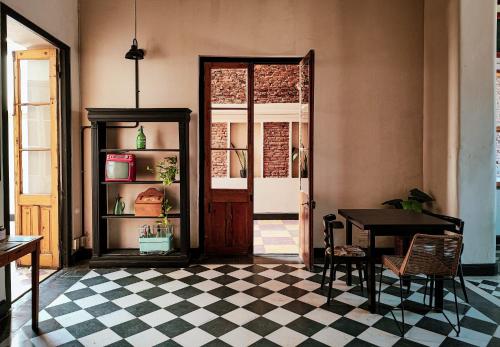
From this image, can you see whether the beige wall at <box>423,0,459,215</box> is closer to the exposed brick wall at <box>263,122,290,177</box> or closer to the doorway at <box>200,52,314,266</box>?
the doorway at <box>200,52,314,266</box>

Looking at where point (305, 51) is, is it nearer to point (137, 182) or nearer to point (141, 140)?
point (141, 140)

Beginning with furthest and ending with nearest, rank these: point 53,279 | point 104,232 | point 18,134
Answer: point 104,232 < point 18,134 < point 53,279

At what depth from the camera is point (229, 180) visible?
A: 575 cm

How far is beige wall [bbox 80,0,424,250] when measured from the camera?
18.4ft

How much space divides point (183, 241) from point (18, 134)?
8.87 feet

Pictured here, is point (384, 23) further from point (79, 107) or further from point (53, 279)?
point (53, 279)

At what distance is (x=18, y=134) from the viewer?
5090mm

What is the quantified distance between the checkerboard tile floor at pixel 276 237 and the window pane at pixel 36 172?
10.9ft

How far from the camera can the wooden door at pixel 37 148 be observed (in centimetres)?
509

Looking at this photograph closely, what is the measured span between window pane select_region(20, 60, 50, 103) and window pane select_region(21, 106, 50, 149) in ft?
0.46

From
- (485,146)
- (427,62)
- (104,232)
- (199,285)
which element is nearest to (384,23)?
(427,62)

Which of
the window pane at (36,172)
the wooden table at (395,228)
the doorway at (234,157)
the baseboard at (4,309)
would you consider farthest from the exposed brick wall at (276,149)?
the baseboard at (4,309)

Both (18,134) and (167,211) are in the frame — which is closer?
(18,134)

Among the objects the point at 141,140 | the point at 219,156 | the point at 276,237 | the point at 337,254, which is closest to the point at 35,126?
the point at 141,140
